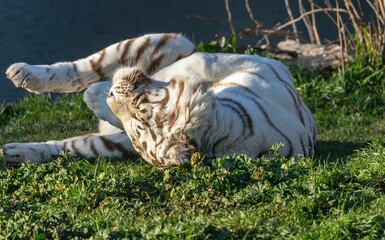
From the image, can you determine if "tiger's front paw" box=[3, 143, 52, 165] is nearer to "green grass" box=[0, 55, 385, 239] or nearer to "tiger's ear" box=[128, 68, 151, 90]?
"green grass" box=[0, 55, 385, 239]

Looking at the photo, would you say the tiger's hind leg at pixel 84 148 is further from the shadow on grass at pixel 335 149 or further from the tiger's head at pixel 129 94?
the shadow on grass at pixel 335 149

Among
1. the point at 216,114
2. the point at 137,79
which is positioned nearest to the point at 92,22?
the point at 137,79

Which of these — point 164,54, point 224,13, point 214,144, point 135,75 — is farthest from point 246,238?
point 224,13

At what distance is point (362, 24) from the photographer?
815cm

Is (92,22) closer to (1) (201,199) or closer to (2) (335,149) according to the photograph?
(2) (335,149)

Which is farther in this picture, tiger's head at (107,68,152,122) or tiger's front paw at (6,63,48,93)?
tiger's front paw at (6,63,48,93)

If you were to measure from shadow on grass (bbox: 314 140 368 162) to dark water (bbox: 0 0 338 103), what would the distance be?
429 cm

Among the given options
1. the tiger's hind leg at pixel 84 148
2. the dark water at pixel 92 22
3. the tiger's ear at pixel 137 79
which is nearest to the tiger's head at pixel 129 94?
the tiger's ear at pixel 137 79

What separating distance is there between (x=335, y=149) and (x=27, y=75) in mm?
2078

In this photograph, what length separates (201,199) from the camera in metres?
4.46

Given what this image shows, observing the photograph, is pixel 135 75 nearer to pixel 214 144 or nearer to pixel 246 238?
pixel 214 144

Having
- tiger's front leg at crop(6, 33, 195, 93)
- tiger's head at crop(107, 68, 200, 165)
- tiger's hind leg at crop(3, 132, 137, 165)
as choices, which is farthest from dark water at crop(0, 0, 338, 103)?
tiger's head at crop(107, 68, 200, 165)

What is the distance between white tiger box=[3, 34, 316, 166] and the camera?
16.4ft

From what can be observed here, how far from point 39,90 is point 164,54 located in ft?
2.86
